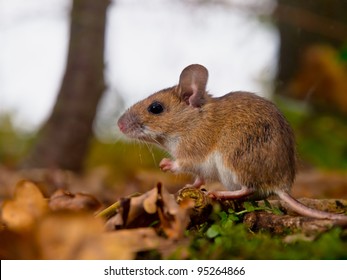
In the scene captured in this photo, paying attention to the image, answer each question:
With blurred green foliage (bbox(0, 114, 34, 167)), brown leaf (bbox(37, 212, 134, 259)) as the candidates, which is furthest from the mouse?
blurred green foliage (bbox(0, 114, 34, 167))

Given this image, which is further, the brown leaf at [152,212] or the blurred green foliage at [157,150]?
the blurred green foliage at [157,150]

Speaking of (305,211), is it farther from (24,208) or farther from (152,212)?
(24,208)

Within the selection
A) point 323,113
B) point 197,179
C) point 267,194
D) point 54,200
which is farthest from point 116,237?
point 323,113

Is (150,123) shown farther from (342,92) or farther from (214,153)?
(342,92)

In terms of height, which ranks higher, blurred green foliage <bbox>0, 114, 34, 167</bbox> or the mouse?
the mouse

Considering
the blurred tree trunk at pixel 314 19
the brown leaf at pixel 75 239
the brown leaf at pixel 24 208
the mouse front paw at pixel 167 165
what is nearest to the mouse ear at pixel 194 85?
the mouse front paw at pixel 167 165

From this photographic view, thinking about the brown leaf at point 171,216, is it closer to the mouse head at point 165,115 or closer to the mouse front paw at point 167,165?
the mouse front paw at point 167,165

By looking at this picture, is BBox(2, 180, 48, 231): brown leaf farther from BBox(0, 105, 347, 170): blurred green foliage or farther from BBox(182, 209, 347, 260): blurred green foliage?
BBox(0, 105, 347, 170): blurred green foliage

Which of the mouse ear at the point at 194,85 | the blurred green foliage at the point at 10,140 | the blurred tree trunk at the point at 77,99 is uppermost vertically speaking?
the mouse ear at the point at 194,85
